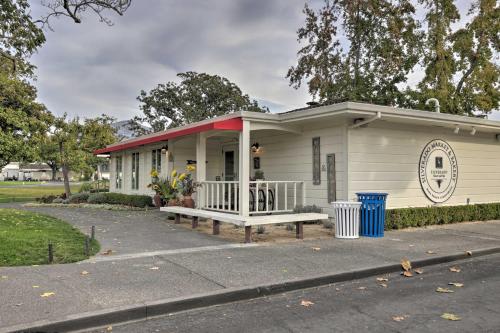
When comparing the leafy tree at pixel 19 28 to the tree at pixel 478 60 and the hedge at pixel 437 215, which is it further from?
the tree at pixel 478 60

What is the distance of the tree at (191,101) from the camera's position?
4209 centimetres

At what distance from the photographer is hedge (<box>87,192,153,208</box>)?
1549 cm

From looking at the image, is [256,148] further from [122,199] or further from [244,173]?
[122,199]

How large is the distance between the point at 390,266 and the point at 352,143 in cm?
426

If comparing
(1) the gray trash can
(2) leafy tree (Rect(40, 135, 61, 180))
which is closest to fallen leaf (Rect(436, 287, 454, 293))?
(1) the gray trash can

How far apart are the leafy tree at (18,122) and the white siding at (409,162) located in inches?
643

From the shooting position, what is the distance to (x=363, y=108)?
8969mm

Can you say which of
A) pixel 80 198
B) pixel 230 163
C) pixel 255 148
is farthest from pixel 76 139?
pixel 255 148

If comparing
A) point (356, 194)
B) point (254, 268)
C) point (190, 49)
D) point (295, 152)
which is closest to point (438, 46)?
point (190, 49)

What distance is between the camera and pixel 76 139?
75.0 ft

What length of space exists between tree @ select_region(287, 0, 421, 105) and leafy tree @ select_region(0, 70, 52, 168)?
613 inches

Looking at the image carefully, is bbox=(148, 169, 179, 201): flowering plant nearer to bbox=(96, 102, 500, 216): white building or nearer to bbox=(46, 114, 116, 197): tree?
bbox=(96, 102, 500, 216): white building

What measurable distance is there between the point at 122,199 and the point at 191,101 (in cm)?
2737

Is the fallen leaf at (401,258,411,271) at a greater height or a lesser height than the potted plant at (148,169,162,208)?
lesser
